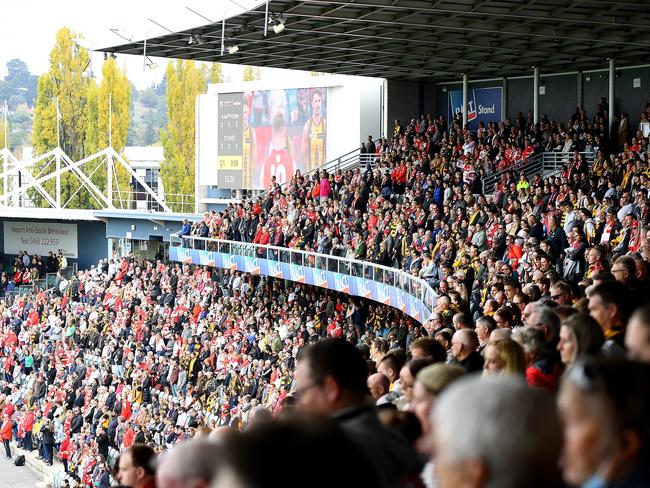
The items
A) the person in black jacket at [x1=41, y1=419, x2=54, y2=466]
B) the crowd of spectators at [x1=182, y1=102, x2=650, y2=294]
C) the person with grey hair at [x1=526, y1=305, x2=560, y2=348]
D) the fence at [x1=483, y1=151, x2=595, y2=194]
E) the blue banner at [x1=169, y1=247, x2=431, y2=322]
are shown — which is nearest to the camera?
the person with grey hair at [x1=526, y1=305, x2=560, y2=348]

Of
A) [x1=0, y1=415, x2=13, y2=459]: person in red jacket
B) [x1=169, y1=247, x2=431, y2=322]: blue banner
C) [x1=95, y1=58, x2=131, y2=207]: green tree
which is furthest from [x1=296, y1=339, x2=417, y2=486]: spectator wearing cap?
[x1=95, y1=58, x2=131, y2=207]: green tree

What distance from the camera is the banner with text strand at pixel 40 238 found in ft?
130

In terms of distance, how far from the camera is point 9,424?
22.8 metres

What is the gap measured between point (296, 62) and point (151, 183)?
1338 inches

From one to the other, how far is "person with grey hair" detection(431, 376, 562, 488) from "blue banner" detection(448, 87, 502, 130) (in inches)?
1074

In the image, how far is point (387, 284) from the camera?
1902cm

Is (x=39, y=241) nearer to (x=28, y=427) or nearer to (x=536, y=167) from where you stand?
(x=28, y=427)

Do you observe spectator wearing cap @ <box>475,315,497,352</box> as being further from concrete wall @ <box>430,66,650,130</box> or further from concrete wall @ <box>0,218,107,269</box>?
concrete wall @ <box>0,218,107,269</box>

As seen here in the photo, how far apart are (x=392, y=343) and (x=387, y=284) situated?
→ 2412mm

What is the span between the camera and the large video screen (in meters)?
32.6

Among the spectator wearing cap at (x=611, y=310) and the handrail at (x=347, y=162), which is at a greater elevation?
the handrail at (x=347, y=162)

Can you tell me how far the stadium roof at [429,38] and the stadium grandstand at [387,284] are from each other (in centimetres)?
9

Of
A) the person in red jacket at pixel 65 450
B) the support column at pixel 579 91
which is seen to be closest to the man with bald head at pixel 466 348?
the person in red jacket at pixel 65 450

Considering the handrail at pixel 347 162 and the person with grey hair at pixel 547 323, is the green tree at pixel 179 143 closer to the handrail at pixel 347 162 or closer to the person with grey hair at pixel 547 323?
the handrail at pixel 347 162
